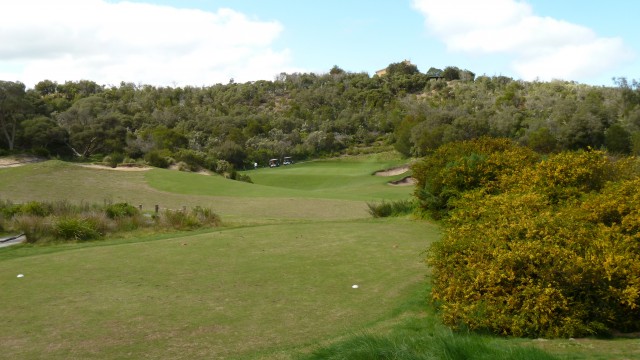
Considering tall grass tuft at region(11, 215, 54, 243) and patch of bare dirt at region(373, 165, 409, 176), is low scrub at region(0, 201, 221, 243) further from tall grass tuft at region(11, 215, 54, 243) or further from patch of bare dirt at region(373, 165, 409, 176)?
patch of bare dirt at region(373, 165, 409, 176)

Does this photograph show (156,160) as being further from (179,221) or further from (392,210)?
(392,210)

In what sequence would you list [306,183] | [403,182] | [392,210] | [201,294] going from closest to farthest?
[201,294] → [392,210] → [403,182] → [306,183]

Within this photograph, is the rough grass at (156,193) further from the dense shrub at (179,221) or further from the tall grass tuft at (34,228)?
the tall grass tuft at (34,228)

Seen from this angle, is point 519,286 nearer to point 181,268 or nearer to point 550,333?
point 550,333

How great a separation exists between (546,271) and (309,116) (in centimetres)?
9198

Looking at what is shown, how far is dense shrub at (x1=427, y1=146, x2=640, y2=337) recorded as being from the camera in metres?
8.30

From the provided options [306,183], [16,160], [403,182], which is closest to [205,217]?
[403,182]

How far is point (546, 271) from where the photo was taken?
8.63 m

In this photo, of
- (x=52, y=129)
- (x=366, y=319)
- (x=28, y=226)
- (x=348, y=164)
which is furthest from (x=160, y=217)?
(x=348, y=164)

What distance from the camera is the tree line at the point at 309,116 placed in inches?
2421

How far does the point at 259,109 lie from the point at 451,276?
325 feet

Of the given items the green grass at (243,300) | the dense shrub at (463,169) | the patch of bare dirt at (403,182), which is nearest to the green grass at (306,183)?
the patch of bare dirt at (403,182)

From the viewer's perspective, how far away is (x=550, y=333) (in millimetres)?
8094

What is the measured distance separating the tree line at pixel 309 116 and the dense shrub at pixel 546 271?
144ft
